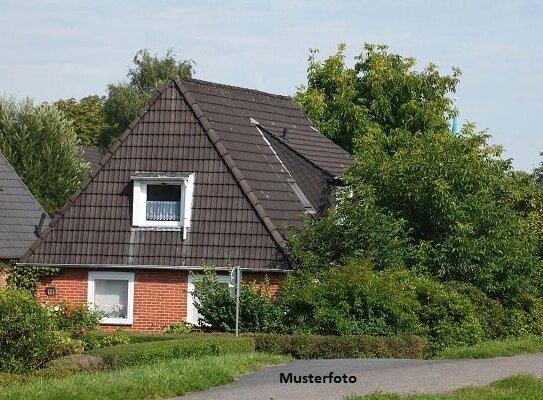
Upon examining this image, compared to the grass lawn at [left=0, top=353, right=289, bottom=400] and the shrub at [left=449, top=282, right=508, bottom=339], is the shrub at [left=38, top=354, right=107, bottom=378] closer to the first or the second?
the grass lawn at [left=0, top=353, right=289, bottom=400]

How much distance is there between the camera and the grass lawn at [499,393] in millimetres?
18062

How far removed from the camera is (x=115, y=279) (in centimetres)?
3475

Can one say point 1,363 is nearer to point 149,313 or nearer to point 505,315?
point 149,313

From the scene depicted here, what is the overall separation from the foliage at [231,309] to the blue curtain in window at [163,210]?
4.15m

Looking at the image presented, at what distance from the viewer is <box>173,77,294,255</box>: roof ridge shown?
3338 centimetres

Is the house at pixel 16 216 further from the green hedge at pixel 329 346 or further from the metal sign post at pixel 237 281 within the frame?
the green hedge at pixel 329 346

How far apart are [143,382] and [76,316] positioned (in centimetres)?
1335

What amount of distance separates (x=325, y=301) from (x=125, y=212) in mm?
7419

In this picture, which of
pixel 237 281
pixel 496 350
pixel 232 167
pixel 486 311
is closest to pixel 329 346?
pixel 237 281

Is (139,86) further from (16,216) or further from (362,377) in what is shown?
(362,377)

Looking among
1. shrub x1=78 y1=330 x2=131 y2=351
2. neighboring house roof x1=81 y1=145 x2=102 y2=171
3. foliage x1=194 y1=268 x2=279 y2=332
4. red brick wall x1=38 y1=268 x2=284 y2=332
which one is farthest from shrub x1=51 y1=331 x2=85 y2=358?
neighboring house roof x1=81 y1=145 x2=102 y2=171

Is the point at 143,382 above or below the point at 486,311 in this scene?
below

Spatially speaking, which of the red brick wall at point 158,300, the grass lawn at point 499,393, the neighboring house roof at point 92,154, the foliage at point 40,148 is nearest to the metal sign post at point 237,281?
the red brick wall at point 158,300

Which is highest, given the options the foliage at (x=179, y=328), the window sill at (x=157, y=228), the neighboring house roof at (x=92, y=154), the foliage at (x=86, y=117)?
the foliage at (x=86, y=117)
